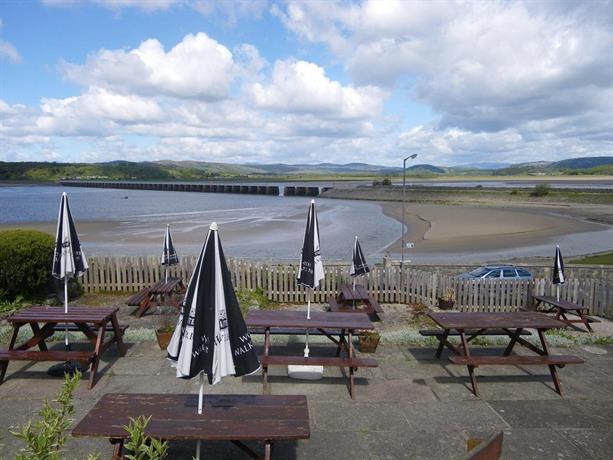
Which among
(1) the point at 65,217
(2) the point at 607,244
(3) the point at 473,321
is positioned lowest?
(2) the point at 607,244

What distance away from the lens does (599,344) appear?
10188 mm

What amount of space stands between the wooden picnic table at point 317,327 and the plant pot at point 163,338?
1.90 meters

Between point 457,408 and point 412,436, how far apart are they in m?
1.23

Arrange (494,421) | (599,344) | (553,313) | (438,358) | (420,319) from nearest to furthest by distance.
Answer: (494,421), (438,358), (599,344), (420,319), (553,313)

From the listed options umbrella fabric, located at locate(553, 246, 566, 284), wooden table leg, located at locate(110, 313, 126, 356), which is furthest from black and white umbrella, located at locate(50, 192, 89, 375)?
umbrella fabric, located at locate(553, 246, 566, 284)

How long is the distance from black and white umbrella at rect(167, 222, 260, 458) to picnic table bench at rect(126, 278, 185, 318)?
25.5ft

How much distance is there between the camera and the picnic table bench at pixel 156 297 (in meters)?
12.7

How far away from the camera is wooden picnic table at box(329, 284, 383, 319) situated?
42.4 ft

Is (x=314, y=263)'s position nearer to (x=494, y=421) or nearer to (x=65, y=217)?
(x=494, y=421)

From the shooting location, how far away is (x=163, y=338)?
9.19m

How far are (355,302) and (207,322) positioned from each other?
9341mm

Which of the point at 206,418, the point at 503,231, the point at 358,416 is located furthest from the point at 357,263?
the point at 503,231

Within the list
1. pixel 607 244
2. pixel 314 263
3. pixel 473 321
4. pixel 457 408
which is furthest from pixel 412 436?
pixel 607 244

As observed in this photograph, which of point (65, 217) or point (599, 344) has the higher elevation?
point (65, 217)
